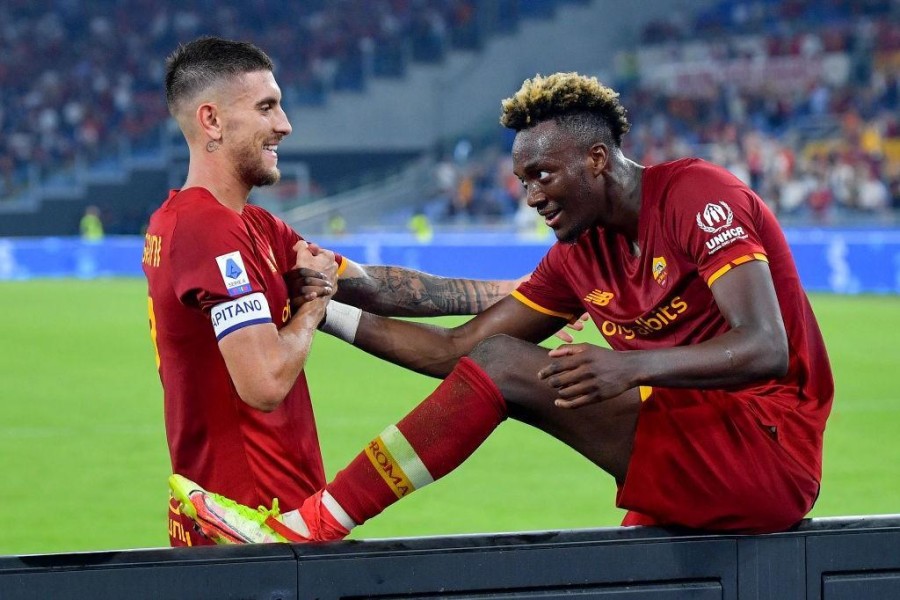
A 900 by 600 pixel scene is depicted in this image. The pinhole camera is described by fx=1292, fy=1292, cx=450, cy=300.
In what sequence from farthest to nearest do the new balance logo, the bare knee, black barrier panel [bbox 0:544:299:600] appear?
the new balance logo
the bare knee
black barrier panel [bbox 0:544:299:600]

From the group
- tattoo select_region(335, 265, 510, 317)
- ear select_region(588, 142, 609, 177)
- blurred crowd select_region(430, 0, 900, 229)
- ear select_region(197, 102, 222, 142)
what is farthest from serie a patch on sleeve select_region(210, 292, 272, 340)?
blurred crowd select_region(430, 0, 900, 229)

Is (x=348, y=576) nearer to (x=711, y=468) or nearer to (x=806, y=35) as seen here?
(x=711, y=468)

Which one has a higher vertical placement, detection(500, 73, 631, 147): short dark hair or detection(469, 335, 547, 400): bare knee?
detection(500, 73, 631, 147): short dark hair

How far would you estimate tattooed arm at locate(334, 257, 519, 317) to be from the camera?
446 centimetres

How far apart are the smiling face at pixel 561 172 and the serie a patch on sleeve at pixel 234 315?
A: 883 millimetres

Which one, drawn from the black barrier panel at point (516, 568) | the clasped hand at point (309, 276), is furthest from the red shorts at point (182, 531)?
the clasped hand at point (309, 276)

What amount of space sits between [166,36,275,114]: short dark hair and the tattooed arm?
1.00 meters

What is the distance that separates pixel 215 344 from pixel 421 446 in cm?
61

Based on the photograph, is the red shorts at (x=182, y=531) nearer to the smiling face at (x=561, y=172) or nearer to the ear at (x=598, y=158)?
the smiling face at (x=561, y=172)

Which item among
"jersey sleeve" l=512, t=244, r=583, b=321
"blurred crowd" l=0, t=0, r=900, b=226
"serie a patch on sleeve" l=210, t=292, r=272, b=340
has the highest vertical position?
"blurred crowd" l=0, t=0, r=900, b=226

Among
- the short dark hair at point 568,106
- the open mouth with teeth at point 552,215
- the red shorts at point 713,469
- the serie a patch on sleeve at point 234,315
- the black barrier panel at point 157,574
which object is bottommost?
the black barrier panel at point 157,574

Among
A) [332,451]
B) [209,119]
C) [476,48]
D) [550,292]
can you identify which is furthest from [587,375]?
[476,48]

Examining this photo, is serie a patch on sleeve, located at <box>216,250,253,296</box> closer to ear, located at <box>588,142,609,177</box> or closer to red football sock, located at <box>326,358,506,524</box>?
red football sock, located at <box>326,358,506,524</box>

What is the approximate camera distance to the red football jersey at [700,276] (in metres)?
3.34
